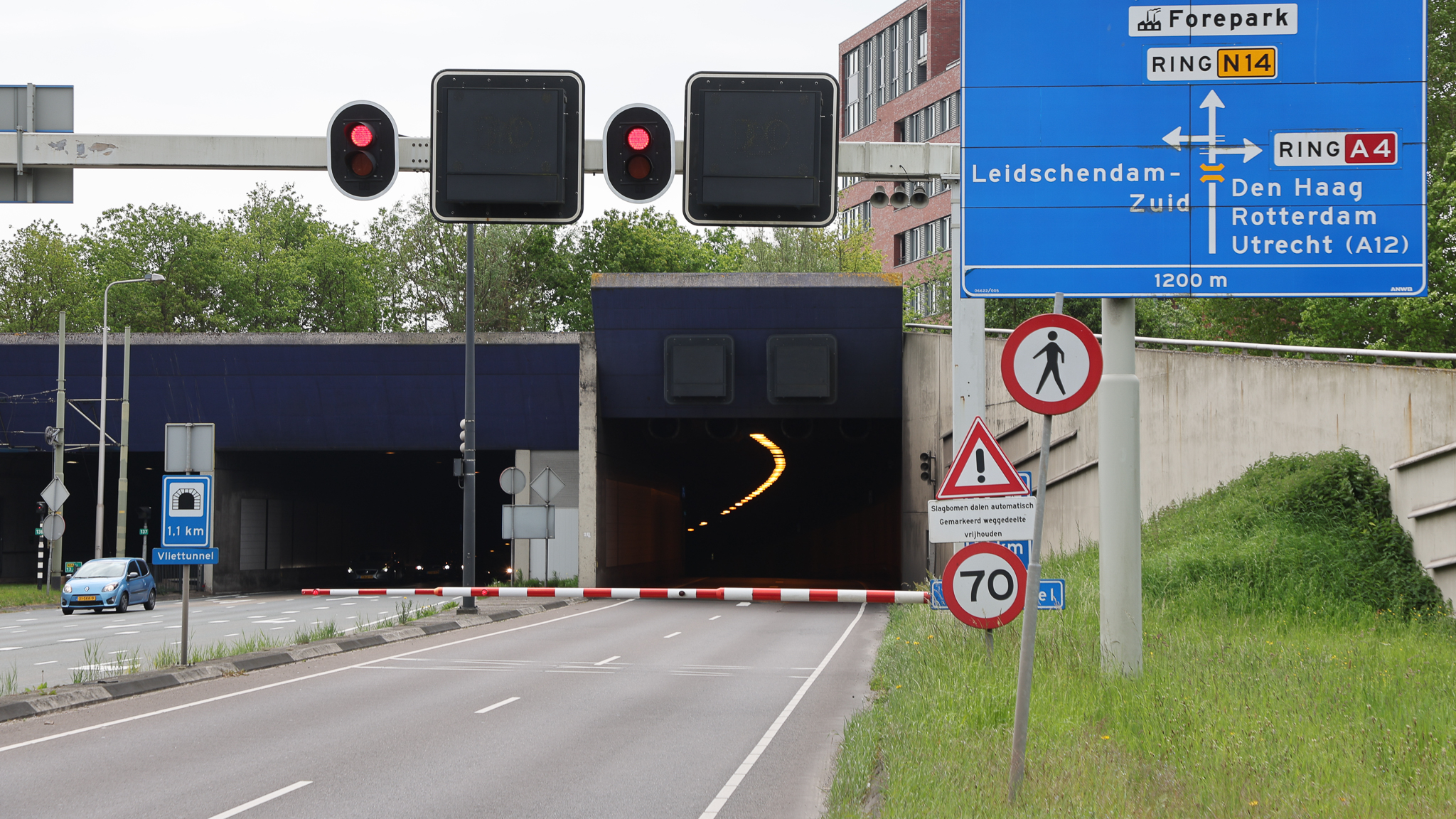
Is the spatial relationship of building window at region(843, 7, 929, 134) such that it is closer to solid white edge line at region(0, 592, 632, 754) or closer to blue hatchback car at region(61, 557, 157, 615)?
blue hatchback car at region(61, 557, 157, 615)

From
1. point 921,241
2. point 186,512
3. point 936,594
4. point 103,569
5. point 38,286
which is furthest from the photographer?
point 921,241

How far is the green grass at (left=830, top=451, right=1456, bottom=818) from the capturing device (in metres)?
7.52

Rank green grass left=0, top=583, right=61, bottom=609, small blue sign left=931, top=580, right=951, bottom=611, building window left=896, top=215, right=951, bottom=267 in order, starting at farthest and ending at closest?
building window left=896, top=215, right=951, bottom=267, green grass left=0, top=583, right=61, bottom=609, small blue sign left=931, top=580, right=951, bottom=611

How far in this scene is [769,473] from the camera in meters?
64.3

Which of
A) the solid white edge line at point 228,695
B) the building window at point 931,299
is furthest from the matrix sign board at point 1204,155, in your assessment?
the building window at point 931,299

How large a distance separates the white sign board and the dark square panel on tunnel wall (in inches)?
1155

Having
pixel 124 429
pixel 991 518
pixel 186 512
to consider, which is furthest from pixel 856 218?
pixel 991 518

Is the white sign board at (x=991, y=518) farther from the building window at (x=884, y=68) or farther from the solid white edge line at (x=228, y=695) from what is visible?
the building window at (x=884, y=68)

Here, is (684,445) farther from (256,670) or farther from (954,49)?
(256,670)

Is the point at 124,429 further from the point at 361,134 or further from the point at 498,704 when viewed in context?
the point at 361,134

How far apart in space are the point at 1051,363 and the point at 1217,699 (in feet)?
11.8

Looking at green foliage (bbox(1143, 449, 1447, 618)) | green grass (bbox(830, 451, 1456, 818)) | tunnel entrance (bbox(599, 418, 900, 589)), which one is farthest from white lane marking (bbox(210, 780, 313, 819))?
tunnel entrance (bbox(599, 418, 900, 589))

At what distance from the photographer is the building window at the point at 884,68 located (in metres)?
74.4

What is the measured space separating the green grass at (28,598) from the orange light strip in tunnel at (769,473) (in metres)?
22.8
